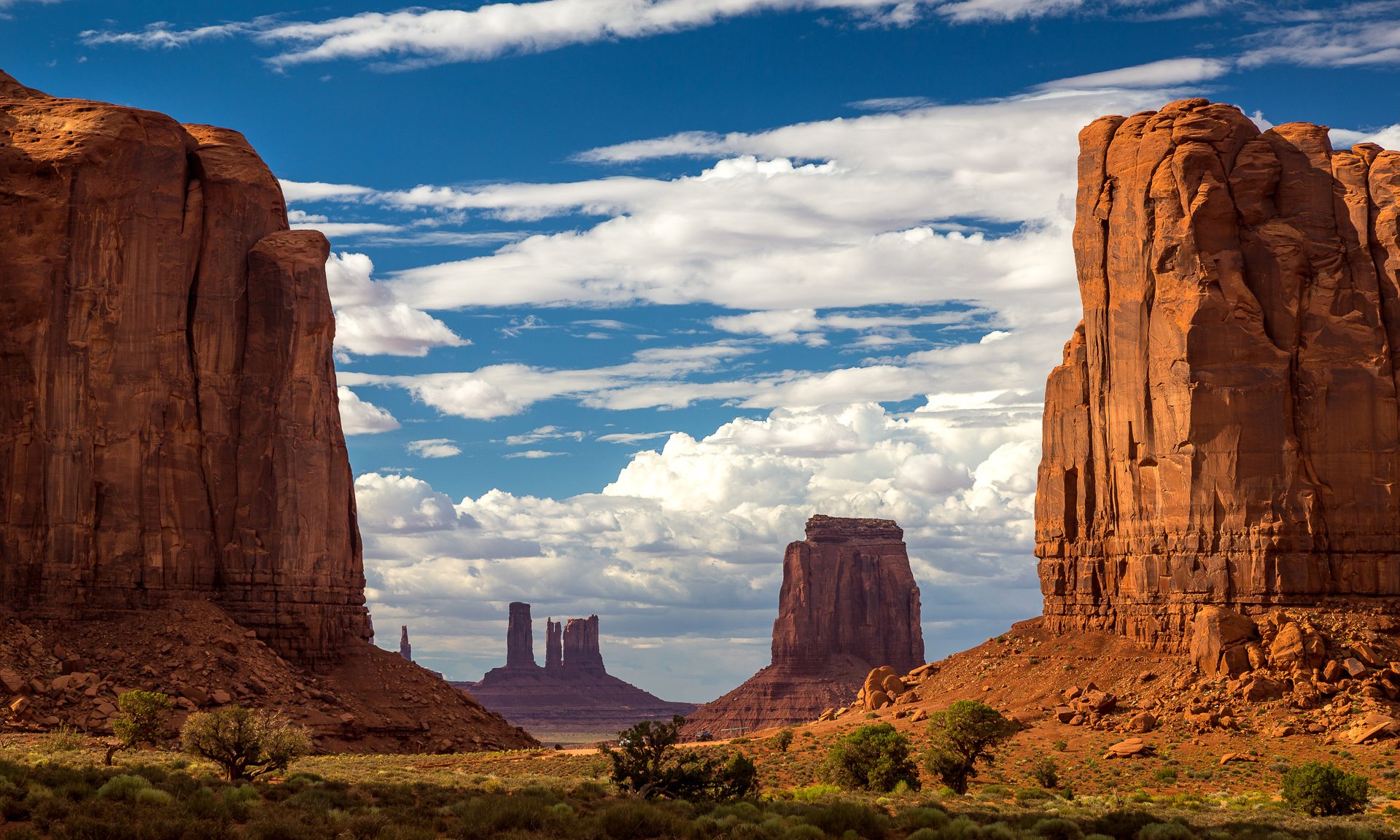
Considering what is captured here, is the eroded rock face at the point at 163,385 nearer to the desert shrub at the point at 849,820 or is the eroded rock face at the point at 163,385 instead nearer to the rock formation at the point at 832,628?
the desert shrub at the point at 849,820

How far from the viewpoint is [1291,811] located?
154 ft

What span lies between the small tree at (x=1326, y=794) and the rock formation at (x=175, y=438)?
3837cm

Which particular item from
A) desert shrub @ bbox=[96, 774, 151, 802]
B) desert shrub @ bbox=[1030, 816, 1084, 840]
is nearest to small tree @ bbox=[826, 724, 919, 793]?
desert shrub @ bbox=[1030, 816, 1084, 840]

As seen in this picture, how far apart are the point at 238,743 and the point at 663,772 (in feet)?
38.6

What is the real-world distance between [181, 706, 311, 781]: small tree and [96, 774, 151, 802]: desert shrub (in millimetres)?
8858

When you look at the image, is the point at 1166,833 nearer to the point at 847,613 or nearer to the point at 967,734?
the point at 967,734

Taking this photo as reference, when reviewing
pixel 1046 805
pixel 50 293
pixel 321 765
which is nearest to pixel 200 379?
pixel 50 293

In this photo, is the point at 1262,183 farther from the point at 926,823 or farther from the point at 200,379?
the point at 200,379

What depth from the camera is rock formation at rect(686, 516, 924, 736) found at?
181 m

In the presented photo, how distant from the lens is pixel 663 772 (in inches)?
1811

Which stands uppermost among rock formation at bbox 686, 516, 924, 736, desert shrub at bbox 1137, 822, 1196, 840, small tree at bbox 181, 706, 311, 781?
rock formation at bbox 686, 516, 924, 736

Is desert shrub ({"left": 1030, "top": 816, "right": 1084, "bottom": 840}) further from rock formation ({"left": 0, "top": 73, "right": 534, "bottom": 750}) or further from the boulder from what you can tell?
rock formation ({"left": 0, "top": 73, "right": 534, "bottom": 750})

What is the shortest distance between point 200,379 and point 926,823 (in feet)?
159

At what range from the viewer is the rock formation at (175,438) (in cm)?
7012
